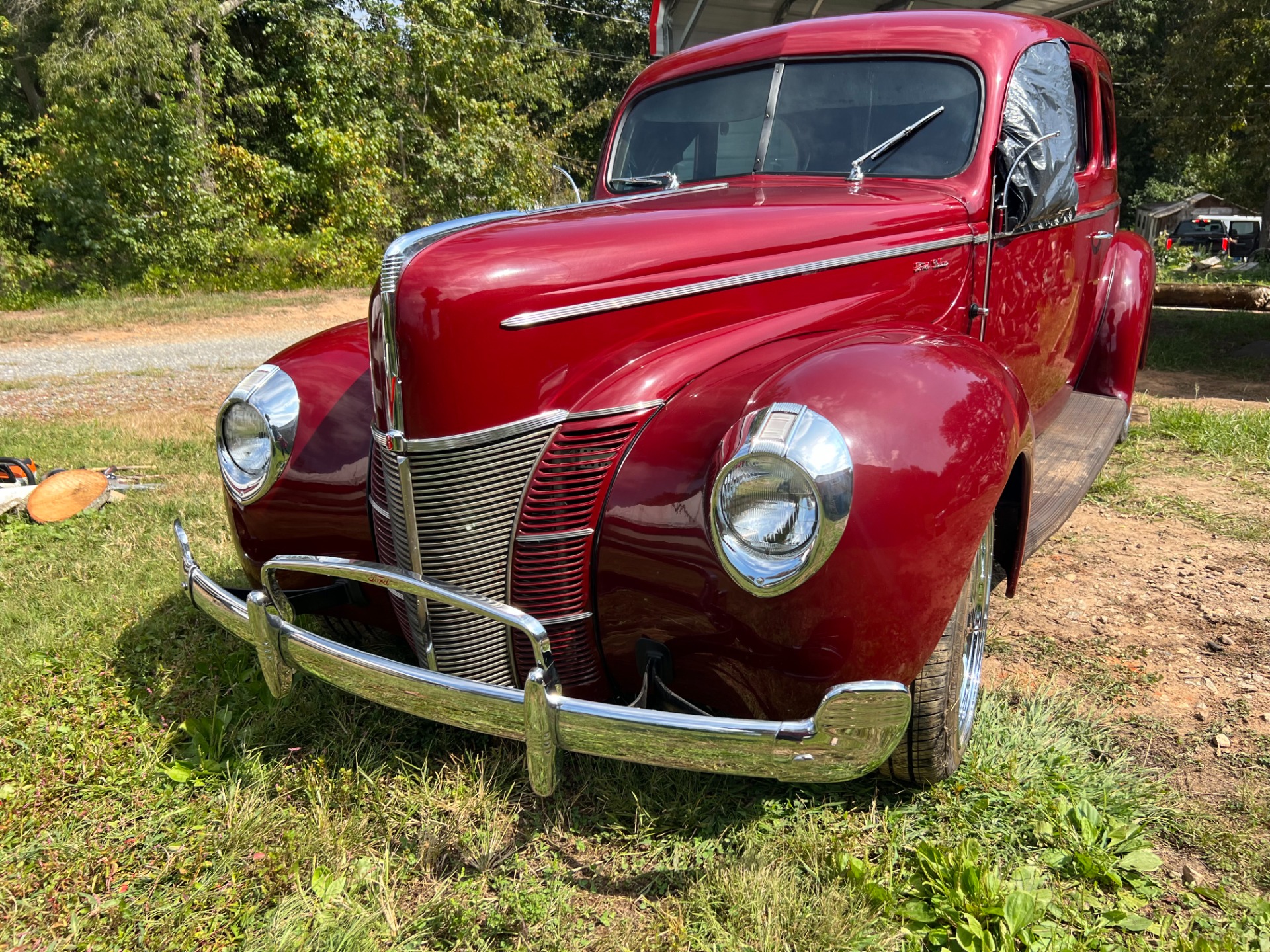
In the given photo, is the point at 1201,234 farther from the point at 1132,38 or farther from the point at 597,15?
the point at 597,15

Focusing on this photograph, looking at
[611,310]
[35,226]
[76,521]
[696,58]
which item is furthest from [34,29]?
[611,310]

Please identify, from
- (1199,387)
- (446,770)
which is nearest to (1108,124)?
(1199,387)

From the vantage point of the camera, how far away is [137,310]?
12312 mm

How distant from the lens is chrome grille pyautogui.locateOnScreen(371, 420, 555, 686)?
196cm

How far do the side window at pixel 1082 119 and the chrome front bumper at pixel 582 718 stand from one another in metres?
3.19

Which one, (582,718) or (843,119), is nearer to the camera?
(582,718)

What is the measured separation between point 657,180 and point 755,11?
606 cm

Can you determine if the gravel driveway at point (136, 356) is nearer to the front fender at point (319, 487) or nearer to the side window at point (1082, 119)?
the front fender at point (319, 487)

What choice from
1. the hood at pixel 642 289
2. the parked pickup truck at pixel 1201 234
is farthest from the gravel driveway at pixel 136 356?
the parked pickup truck at pixel 1201 234

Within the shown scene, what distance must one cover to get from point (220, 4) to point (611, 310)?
17617 millimetres

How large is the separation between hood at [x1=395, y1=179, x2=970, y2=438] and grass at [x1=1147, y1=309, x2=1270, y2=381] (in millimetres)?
6070

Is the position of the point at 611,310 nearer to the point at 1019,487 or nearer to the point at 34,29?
the point at 1019,487

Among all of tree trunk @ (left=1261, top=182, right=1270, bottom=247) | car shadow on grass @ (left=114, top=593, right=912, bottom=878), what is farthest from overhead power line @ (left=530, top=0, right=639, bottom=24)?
car shadow on grass @ (left=114, top=593, right=912, bottom=878)

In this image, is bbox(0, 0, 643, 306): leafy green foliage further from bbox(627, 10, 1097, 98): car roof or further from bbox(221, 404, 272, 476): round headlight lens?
bbox(221, 404, 272, 476): round headlight lens
